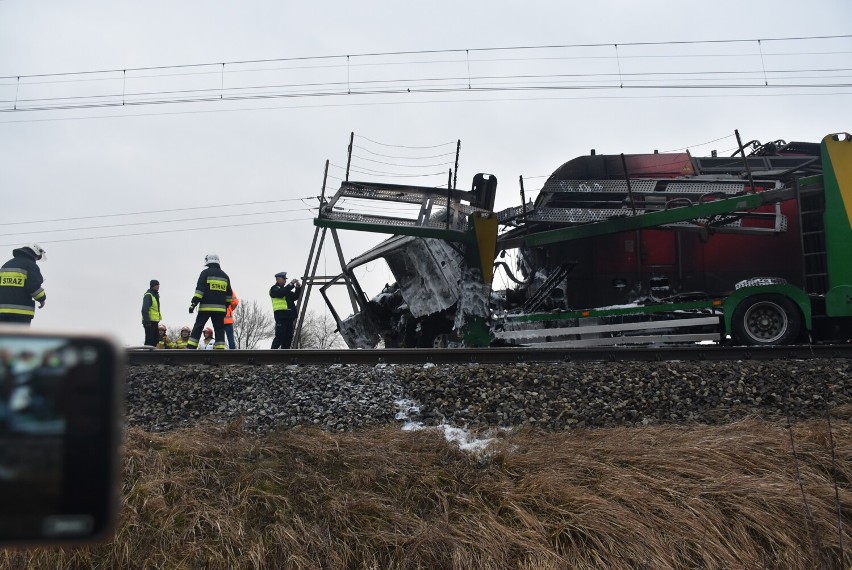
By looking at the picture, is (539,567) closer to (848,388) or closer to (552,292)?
(848,388)

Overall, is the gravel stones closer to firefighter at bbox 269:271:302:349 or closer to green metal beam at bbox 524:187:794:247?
green metal beam at bbox 524:187:794:247

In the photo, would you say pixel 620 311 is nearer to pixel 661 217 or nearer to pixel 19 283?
pixel 661 217

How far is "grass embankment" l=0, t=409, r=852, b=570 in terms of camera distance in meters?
4.53

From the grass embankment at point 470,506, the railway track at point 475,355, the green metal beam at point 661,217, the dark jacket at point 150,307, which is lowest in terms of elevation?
the grass embankment at point 470,506

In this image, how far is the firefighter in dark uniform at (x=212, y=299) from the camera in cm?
1060

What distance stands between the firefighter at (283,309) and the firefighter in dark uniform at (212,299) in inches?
71.9

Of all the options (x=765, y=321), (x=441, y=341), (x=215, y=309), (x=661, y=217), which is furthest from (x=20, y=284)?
(x=765, y=321)

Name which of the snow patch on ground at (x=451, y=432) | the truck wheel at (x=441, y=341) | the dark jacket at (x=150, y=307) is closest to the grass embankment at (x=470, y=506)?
the snow patch on ground at (x=451, y=432)

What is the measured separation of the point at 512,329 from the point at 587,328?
1216mm

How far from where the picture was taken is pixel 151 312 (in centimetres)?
1166

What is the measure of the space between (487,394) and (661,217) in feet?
16.4

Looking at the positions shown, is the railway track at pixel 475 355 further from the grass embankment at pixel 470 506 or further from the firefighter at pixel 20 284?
the grass embankment at pixel 470 506

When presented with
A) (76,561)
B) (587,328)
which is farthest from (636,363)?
(76,561)

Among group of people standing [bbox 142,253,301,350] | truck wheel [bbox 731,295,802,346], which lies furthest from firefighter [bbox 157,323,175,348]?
truck wheel [bbox 731,295,802,346]
